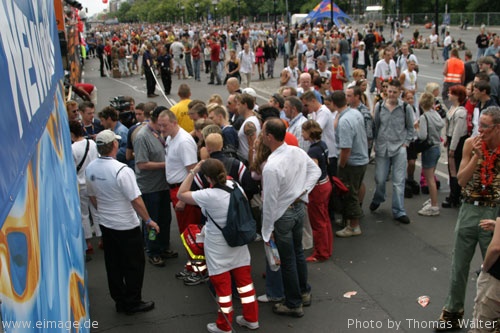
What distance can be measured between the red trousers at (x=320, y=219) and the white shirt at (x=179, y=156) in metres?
1.45

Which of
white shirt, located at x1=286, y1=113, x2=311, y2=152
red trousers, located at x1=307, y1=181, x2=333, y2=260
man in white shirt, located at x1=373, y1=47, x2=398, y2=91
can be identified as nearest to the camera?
red trousers, located at x1=307, y1=181, x2=333, y2=260

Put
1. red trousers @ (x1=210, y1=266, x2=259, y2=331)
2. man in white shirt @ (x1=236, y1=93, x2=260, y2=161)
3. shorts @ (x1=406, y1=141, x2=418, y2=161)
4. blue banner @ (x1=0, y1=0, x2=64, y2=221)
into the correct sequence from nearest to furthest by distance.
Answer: blue banner @ (x1=0, y1=0, x2=64, y2=221) < red trousers @ (x1=210, y1=266, x2=259, y2=331) < man in white shirt @ (x1=236, y1=93, x2=260, y2=161) < shorts @ (x1=406, y1=141, x2=418, y2=161)

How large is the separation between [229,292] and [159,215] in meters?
2.20

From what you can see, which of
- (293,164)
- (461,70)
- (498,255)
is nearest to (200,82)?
(461,70)

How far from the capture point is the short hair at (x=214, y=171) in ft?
15.7

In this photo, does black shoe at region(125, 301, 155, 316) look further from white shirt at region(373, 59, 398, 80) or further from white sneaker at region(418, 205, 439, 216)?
white shirt at region(373, 59, 398, 80)

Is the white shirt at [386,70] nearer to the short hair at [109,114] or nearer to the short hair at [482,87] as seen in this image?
the short hair at [482,87]

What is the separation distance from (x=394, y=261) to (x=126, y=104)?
470cm

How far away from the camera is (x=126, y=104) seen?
28.3 ft

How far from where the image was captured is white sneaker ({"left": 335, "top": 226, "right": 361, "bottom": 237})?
734cm

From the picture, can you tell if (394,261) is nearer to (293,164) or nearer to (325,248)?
(325,248)

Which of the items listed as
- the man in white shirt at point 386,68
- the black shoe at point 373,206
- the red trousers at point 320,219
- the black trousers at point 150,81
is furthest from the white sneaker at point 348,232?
the black trousers at point 150,81

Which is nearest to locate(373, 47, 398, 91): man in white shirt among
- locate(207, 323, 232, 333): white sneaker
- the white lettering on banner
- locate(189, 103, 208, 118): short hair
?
locate(189, 103, 208, 118): short hair

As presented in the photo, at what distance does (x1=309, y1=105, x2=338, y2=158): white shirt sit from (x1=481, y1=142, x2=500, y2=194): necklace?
293 centimetres
